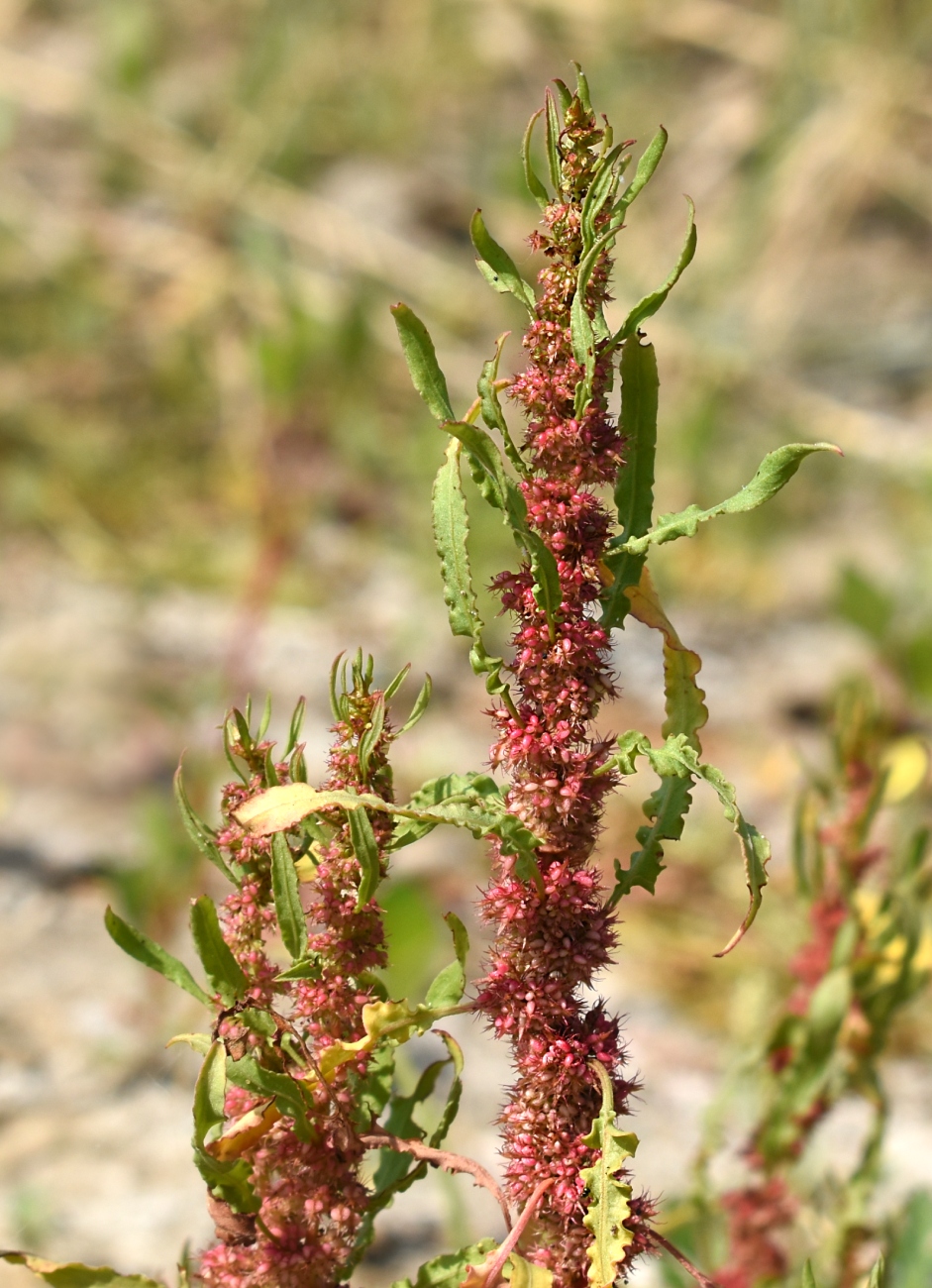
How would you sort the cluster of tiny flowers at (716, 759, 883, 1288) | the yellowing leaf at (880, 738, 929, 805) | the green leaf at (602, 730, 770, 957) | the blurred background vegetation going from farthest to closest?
the blurred background vegetation, the yellowing leaf at (880, 738, 929, 805), the cluster of tiny flowers at (716, 759, 883, 1288), the green leaf at (602, 730, 770, 957)

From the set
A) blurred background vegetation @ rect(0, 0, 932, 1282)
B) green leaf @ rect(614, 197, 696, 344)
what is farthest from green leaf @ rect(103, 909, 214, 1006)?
blurred background vegetation @ rect(0, 0, 932, 1282)

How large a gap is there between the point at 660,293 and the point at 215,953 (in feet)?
1.52

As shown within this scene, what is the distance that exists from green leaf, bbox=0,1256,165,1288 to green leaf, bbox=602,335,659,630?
41 cm

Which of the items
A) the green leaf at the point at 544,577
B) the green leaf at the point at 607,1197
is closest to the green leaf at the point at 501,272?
the green leaf at the point at 544,577

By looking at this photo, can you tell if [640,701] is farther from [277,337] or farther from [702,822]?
[277,337]

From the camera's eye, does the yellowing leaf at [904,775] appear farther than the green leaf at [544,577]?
Yes

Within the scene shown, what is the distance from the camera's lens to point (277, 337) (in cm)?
328

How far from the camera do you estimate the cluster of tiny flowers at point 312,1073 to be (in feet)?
2.81

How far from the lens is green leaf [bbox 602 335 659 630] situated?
2.88ft

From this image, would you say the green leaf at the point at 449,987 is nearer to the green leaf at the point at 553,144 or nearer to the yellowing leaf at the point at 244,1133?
the yellowing leaf at the point at 244,1133

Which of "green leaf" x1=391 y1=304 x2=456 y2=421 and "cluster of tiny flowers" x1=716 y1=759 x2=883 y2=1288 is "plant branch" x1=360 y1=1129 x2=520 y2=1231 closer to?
"green leaf" x1=391 y1=304 x2=456 y2=421

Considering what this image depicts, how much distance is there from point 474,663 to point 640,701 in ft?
8.83

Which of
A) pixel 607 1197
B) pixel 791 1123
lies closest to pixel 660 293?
pixel 607 1197

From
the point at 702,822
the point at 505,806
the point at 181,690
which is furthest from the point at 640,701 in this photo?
the point at 505,806
